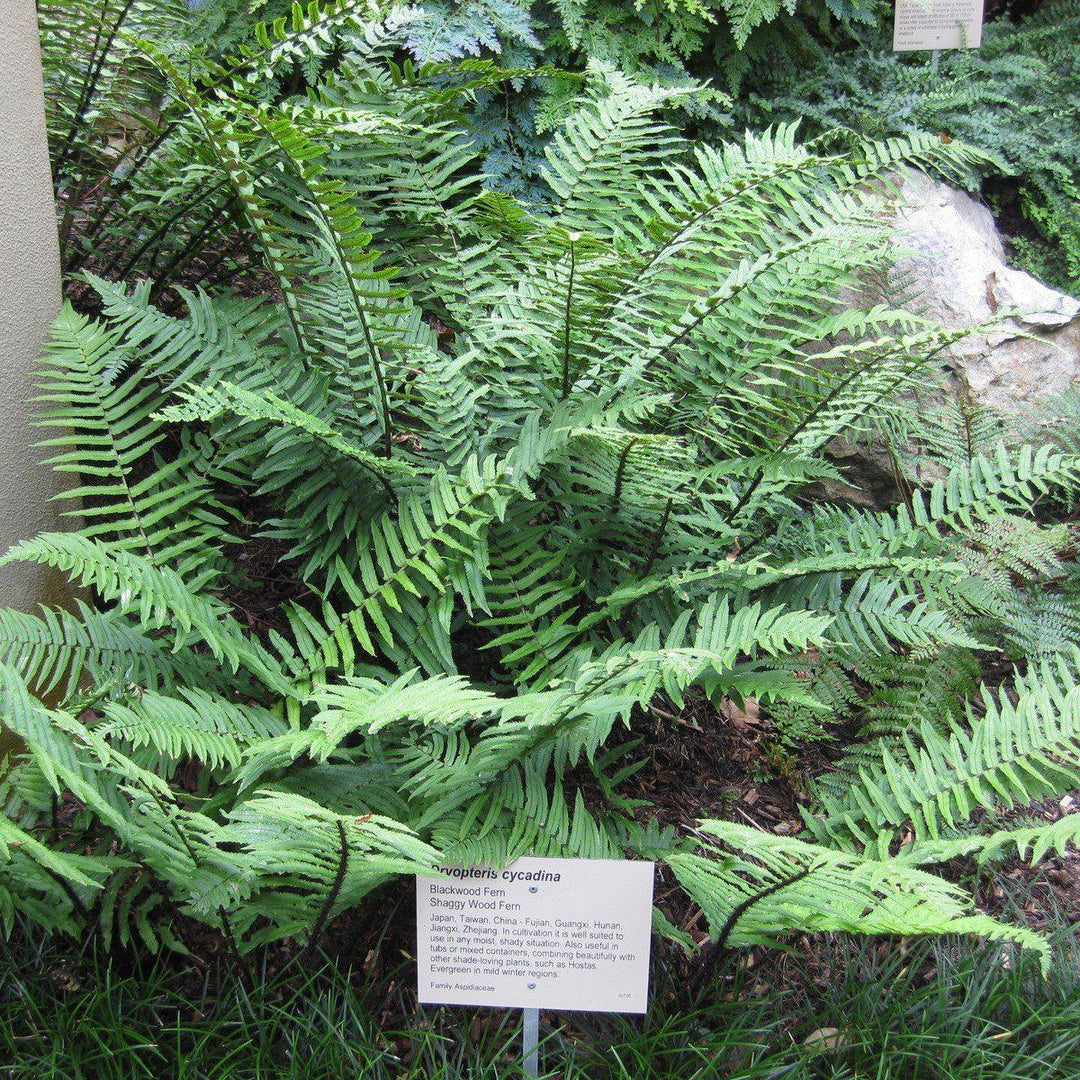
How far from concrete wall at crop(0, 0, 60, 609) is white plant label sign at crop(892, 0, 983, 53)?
2.96 meters

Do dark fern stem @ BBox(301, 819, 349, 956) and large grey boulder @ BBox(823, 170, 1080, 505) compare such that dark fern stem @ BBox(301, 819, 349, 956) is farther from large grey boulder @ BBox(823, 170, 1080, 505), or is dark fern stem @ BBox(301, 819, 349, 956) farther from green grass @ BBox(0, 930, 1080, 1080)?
large grey boulder @ BBox(823, 170, 1080, 505)

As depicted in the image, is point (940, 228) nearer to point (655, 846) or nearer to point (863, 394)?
point (863, 394)

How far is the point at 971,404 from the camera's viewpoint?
3.08m

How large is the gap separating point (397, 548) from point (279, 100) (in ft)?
7.07

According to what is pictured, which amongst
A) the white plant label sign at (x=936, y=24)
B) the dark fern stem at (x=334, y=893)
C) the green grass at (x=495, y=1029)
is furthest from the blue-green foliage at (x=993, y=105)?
the dark fern stem at (x=334, y=893)

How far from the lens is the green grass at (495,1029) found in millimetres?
1838

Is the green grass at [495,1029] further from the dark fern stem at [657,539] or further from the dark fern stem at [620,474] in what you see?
the dark fern stem at [620,474]

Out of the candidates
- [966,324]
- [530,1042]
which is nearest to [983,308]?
[966,324]

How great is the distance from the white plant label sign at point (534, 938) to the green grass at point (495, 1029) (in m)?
0.12

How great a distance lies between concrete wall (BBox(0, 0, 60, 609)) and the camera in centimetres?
210

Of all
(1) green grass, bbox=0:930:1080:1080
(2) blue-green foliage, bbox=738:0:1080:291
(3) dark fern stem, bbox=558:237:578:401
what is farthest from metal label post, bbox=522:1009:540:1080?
(2) blue-green foliage, bbox=738:0:1080:291

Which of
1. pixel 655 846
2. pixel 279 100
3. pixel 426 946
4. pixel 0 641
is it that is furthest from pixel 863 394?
Answer: pixel 279 100

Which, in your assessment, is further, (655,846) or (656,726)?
(656,726)

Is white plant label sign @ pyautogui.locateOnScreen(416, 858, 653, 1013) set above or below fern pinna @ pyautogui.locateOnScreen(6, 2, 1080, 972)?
below
